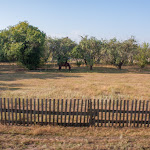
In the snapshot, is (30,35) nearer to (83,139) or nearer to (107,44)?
(107,44)

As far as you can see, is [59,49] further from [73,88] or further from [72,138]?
[72,138]

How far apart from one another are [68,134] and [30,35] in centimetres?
3229

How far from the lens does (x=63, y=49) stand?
3712cm

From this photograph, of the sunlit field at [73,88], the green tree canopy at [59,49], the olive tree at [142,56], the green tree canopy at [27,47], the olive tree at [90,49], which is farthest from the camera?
the olive tree at [142,56]

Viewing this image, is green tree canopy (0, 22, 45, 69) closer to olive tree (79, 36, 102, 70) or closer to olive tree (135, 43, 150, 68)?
olive tree (79, 36, 102, 70)

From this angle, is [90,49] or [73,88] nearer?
[73,88]

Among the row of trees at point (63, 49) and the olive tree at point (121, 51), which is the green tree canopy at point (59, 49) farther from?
the olive tree at point (121, 51)

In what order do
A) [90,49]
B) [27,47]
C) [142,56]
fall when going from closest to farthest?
[27,47], [90,49], [142,56]

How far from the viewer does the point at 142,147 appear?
6016 mm

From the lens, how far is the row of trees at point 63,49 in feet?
119

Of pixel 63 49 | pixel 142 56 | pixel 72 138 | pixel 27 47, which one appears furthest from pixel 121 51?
pixel 72 138

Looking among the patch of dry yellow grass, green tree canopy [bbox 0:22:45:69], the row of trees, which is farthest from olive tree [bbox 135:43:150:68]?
the patch of dry yellow grass

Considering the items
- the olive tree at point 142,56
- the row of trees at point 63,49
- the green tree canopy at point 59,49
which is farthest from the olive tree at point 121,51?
the green tree canopy at point 59,49

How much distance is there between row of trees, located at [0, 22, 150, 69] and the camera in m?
36.3
